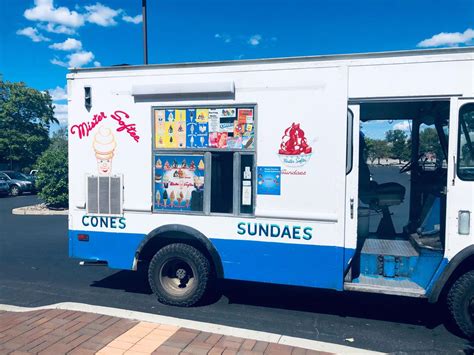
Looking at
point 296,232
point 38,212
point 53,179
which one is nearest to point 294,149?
point 296,232

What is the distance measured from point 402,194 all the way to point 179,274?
3.38 m

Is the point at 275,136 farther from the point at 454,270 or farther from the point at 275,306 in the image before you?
the point at 454,270

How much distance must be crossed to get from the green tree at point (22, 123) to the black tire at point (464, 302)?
119 ft

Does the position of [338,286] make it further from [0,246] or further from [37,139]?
[37,139]

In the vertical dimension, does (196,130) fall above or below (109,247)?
above

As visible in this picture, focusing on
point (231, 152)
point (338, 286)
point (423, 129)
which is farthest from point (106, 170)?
point (423, 129)

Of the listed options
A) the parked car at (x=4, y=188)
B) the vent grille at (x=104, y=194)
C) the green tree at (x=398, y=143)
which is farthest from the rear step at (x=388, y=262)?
the parked car at (x=4, y=188)

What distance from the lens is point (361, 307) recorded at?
17.1ft

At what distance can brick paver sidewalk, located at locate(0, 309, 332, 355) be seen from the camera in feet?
12.4

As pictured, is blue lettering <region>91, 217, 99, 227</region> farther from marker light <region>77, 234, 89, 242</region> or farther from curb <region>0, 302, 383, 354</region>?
curb <region>0, 302, 383, 354</region>

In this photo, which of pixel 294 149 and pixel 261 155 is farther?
pixel 261 155

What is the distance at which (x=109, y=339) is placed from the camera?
3.98 meters

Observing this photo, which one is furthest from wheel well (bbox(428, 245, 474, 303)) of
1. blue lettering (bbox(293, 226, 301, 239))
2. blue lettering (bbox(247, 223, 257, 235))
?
blue lettering (bbox(247, 223, 257, 235))

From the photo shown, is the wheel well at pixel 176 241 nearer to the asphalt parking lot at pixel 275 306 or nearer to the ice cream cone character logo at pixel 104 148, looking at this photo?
the asphalt parking lot at pixel 275 306
